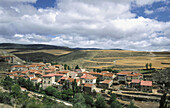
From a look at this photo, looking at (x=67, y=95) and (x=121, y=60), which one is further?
(x=121, y=60)

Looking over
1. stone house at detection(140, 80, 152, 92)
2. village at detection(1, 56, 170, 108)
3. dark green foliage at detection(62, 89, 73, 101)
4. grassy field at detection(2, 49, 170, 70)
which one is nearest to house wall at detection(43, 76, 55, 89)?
village at detection(1, 56, 170, 108)

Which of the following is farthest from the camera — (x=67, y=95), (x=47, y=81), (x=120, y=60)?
(x=120, y=60)

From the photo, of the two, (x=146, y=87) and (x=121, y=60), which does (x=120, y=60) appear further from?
(x=146, y=87)

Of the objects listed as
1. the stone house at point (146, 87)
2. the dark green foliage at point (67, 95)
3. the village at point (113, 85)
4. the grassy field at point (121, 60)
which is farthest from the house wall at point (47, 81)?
the grassy field at point (121, 60)

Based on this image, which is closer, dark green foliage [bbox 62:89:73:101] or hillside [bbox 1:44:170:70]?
dark green foliage [bbox 62:89:73:101]

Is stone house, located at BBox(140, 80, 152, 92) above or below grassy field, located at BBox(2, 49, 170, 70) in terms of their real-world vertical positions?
below

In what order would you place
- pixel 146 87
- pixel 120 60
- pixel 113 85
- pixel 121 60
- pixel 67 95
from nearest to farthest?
pixel 67 95
pixel 146 87
pixel 113 85
pixel 121 60
pixel 120 60

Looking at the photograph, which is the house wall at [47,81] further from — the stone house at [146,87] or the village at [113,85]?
the stone house at [146,87]

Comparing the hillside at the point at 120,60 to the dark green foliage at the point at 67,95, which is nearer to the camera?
the dark green foliage at the point at 67,95

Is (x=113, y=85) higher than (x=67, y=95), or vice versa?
(x=113, y=85)

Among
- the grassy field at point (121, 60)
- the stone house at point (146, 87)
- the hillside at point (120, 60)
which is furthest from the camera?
the hillside at point (120, 60)

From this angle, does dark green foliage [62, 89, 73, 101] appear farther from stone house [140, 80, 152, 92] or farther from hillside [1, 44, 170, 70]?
hillside [1, 44, 170, 70]

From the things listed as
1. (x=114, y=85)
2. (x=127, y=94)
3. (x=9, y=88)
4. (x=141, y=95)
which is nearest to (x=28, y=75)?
(x=9, y=88)

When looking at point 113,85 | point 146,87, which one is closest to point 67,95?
point 113,85
